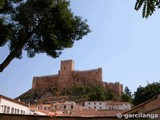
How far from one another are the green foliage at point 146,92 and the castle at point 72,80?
6183cm

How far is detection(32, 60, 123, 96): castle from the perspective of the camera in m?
124

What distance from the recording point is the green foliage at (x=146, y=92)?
5594 cm

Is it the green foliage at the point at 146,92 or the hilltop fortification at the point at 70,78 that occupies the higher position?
the hilltop fortification at the point at 70,78

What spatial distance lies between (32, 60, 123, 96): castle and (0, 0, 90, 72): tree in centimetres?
10631

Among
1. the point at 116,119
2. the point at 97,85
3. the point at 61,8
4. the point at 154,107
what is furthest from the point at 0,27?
the point at 97,85

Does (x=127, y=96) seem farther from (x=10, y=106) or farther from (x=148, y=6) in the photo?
(x=148, y=6)

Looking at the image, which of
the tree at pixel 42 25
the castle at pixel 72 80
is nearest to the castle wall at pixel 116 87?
the castle at pixel 72 80

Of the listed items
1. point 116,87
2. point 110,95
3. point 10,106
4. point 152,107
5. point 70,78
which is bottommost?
point 152,107

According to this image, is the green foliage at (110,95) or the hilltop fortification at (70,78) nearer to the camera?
the green foliage at (110,95)

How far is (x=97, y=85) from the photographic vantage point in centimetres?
12156

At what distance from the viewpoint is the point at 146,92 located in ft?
188

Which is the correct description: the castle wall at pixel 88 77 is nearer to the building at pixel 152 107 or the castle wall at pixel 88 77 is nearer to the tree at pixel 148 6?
the building at pixel 152 107

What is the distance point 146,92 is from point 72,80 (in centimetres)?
7309

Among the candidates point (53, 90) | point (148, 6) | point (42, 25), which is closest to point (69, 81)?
point (53, 90)
